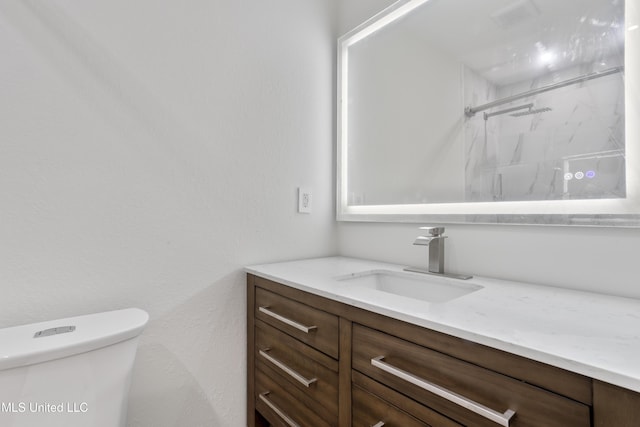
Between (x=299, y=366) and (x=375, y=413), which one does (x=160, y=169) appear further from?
(x=375, y=413)

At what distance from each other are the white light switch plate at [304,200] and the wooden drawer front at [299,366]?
561 mm

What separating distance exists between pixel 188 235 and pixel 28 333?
0.50m

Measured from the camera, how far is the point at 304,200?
1485 millimetres

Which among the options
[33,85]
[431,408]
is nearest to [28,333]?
[33,85]

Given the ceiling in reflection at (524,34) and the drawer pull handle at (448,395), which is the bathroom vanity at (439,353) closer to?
the drawer pull handle at (448,395)

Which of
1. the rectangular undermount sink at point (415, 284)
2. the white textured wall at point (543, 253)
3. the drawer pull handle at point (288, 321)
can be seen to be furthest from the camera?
the rectangular undermount sink at point (415, 284)

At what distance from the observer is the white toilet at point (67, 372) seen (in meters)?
0.66

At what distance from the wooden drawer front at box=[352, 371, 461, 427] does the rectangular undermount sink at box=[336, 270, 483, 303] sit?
0.39 meters

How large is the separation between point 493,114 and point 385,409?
999mm

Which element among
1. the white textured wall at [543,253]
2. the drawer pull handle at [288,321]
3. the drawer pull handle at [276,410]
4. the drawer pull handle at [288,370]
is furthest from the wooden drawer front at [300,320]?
the white textured wall at [543,253]

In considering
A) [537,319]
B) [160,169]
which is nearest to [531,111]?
[537,319]

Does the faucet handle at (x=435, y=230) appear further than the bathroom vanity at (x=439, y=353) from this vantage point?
Yes

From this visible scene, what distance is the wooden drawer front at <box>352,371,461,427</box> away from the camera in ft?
2.10

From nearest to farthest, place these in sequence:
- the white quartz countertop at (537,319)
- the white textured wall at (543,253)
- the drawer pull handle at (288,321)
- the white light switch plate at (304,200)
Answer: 1. the white quartz countertop at (537,319)
2. the white textured wall at (543,253)
3. the drawer pull handle at (288,321)
4. the white light switch plate at (304,200)
